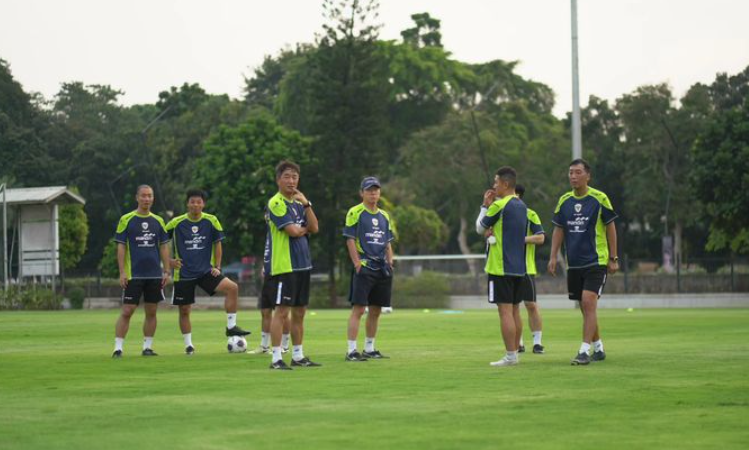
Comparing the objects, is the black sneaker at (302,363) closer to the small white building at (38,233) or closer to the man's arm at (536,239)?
the man's arm at (536,239)

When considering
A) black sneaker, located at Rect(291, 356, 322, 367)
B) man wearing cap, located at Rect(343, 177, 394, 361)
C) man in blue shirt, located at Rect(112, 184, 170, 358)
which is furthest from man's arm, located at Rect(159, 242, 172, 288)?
black sneaker, located at Rect(291, 356, 322, 367)

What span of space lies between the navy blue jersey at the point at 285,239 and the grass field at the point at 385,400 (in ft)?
4.08

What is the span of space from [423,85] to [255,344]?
6614cm

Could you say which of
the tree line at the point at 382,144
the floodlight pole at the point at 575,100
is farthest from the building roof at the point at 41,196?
the floodlight pole at the point at 575,100

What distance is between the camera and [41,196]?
49.8 m

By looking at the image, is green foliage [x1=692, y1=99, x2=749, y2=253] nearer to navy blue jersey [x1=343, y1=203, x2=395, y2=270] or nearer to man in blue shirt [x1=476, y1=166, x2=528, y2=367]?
navy blue jersey [x1=343, y1=203, x2=395, y2=270]

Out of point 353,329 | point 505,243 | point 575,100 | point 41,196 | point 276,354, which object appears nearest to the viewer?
point 276,354

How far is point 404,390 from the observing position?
1206 cm

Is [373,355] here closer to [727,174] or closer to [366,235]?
[366,235]

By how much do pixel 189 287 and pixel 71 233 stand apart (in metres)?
53.3

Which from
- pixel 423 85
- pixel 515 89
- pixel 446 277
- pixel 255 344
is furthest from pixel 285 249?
pixel 515 89

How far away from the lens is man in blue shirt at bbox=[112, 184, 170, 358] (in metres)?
18.3

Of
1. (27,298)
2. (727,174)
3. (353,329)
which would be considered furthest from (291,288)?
(727,174)

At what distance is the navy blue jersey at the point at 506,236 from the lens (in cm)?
1550
